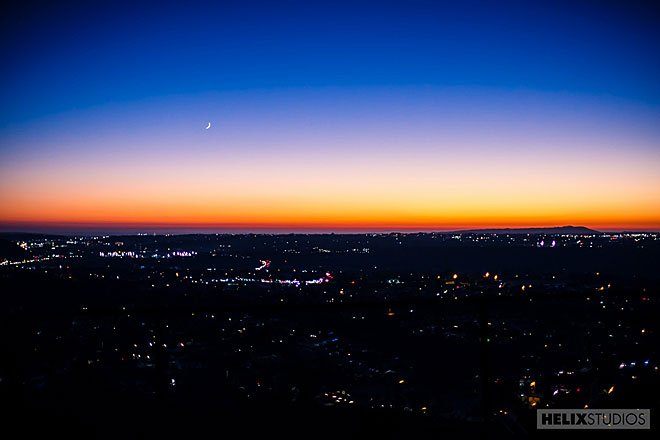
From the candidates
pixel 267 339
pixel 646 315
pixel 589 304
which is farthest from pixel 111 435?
pixel 589 304

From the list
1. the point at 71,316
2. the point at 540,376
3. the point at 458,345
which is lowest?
the point at 458,345

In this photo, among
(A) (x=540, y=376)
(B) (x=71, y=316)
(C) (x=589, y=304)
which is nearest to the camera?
(B) (x=71, y=316)

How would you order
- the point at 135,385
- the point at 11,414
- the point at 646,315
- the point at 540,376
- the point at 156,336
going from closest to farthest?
the point at 156,336 → the point at 11,414 → the point at 135,385 → the point at 540,376 → the point at 646,315

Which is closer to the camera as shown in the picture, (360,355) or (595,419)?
(595,419)

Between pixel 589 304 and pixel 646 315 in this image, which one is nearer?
pixel 646 315

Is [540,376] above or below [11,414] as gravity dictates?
below

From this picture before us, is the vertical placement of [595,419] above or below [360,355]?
above

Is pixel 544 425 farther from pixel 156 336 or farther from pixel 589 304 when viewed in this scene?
pixel 589 304
